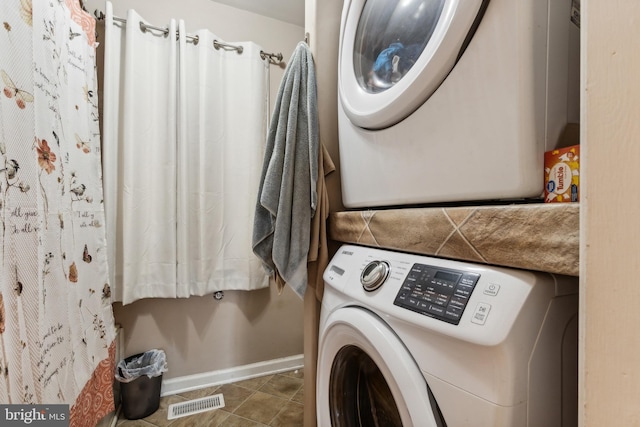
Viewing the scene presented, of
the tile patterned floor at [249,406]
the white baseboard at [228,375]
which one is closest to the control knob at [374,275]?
the tile patterned floor at [249,406]

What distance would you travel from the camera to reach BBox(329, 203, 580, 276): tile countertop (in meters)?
0.38

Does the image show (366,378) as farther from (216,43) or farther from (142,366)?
(216,43)

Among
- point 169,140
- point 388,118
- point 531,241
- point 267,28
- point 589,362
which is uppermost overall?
point 267,28

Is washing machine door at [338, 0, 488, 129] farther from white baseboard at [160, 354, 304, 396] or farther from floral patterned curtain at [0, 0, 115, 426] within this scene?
white baseboard at [160, 354, 304, 396]

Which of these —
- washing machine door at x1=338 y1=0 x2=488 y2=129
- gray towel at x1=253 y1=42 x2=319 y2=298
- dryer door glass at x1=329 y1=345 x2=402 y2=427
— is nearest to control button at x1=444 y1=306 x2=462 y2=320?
dryer door glass at x1=329 y1=345 x2=402 y2=427

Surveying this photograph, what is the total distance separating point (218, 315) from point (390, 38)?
65.5 inches

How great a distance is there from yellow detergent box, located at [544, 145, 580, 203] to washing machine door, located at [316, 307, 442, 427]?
1.21ft

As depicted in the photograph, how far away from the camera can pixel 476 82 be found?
0.51 metres

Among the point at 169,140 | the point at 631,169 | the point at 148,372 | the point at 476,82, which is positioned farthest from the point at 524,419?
the point at 169,140

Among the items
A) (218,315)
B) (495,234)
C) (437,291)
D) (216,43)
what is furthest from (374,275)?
(216,43)

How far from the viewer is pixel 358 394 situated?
2.59 ft

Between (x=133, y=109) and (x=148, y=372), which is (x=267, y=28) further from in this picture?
(x=148, y=372)

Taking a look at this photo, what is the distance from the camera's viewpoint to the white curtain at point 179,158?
4.62 feet

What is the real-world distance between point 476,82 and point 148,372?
1765 millimetres
